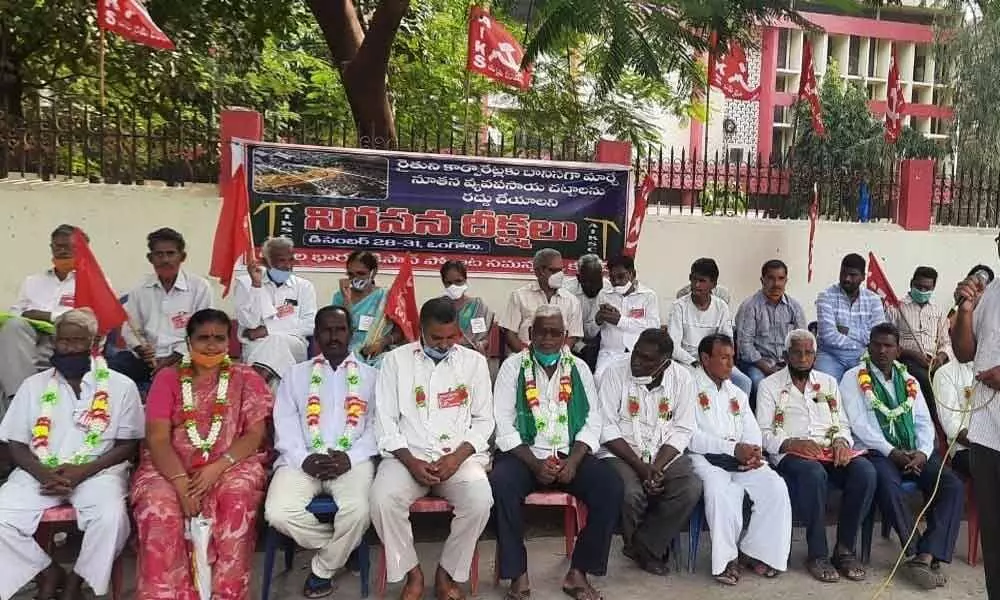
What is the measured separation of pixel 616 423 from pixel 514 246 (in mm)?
3303

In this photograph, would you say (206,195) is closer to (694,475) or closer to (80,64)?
(80,64)

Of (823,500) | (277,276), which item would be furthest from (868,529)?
(277,276)

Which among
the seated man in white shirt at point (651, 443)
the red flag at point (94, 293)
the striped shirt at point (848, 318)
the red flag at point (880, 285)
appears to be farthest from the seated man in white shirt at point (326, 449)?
the red flag at point (880, 285)

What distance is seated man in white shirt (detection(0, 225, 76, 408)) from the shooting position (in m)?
4.73

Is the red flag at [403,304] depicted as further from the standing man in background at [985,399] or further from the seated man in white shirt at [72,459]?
the standing man in background at [985,399]

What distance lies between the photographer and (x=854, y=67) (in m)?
35.1

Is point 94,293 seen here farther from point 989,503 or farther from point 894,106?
point 894,106

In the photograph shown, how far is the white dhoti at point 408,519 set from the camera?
12.4ft

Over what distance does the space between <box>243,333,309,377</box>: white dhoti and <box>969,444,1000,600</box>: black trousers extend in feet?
11.9

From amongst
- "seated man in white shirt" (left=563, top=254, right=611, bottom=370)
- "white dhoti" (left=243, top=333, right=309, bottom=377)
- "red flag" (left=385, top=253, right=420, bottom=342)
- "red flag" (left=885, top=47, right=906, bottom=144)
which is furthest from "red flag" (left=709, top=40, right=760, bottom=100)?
"white dhoti" (left=243, top=333, right=309, bottom=377)

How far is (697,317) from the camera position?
6027mm

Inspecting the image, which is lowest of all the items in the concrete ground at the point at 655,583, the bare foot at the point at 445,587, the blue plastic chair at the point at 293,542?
the concrete ground at the point at 655,583

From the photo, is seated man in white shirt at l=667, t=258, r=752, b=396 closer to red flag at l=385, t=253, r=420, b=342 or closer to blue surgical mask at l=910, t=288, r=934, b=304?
blue surgical mask at l=910, t=288, r=934, b=304

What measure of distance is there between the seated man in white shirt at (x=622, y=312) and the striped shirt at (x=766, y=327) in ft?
2.17
